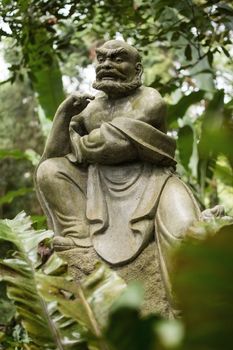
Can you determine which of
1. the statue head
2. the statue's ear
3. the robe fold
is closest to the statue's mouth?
the statue head

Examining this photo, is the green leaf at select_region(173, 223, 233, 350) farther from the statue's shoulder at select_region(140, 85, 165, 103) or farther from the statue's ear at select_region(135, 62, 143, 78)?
the statue's ear at select_region(135, 62, 143, 78)

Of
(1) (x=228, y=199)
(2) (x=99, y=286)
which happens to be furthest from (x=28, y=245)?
(1) (x=228, y=199)

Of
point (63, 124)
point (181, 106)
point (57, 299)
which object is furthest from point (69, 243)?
point (181, 106)

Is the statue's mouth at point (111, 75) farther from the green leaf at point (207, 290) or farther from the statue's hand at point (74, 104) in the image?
the green leaf at point (207, 290)

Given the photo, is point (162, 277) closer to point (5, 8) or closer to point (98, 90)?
point (98, 90)

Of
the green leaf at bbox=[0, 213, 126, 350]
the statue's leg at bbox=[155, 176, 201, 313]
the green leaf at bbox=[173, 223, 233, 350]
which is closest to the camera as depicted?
the green leaf at bbox=[173, 223, 233, 350]

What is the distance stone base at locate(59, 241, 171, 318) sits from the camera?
13.3ft

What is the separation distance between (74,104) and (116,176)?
0.48 metres

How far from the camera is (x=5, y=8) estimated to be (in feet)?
20.2

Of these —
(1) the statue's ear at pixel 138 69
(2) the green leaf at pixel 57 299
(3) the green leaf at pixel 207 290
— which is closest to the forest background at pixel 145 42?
(1) the statue's ear at pixel 138 69

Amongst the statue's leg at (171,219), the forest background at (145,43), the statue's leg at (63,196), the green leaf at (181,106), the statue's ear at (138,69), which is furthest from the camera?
the green leaf at (181,106)

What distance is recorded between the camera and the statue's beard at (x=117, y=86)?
4527 millimetres

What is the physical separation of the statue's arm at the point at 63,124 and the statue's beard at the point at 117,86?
0.09 metres

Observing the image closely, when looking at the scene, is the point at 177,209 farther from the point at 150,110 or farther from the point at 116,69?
the point at 116,69
